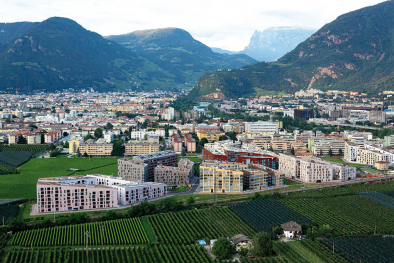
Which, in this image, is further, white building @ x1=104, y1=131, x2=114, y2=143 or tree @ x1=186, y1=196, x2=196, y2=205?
white building @ x1=104, y1=131, x2=114, y2=143

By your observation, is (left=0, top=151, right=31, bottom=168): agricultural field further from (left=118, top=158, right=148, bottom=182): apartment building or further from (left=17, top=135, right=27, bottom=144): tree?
(left=118, top=158, right=148, bottom=182): apartment building

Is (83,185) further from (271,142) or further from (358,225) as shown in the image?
(271,142)

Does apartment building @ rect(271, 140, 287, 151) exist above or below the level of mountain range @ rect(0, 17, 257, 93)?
below

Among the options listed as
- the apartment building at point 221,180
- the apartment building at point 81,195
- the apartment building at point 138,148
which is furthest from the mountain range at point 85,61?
the apartment building at point 221,180

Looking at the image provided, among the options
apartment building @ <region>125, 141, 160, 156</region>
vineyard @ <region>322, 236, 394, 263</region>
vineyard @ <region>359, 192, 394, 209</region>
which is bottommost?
vineyard @ <region>322, 236, 394, 263</region>

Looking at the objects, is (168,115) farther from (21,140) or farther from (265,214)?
(265,214)

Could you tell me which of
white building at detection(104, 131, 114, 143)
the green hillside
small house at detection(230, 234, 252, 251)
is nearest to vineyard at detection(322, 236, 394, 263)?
small house at detection(230, 234, 252, 251)

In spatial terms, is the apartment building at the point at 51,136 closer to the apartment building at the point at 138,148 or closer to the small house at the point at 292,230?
the apartment building at the point at 138,148

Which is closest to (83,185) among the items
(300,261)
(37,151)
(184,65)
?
(300,261)
